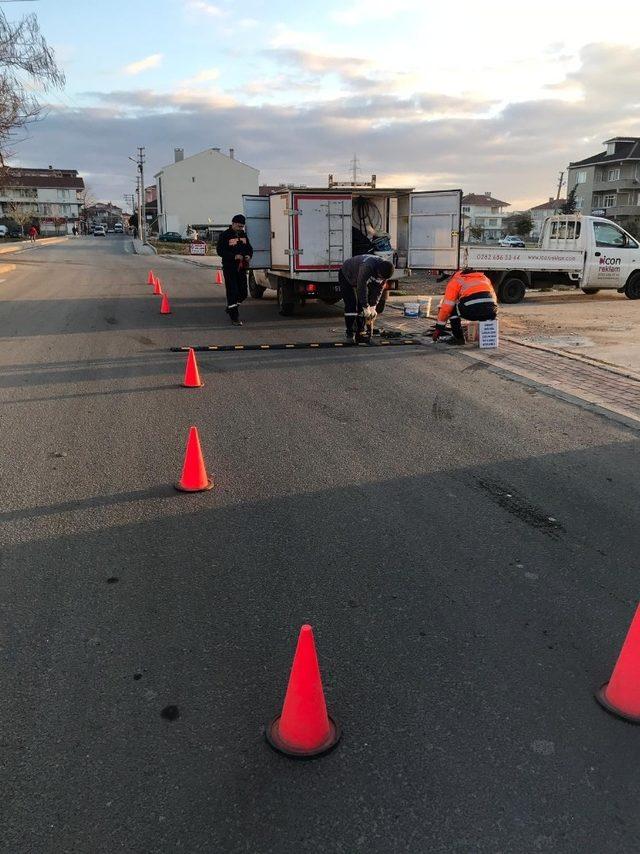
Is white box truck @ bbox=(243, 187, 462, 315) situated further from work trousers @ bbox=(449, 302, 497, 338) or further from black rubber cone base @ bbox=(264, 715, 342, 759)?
black rubber cone base @ bbox=(264, 715, 342, 759)

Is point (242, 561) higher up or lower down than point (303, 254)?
lower down

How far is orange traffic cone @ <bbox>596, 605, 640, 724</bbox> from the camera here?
2.71 metres

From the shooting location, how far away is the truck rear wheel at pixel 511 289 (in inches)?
690

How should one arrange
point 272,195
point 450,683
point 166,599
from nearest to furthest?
point 450,683
point 166,599
point 272,195

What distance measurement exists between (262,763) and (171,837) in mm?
425

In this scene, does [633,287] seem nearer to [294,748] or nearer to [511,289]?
[511,289]

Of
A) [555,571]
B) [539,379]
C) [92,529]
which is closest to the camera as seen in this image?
[555,571]

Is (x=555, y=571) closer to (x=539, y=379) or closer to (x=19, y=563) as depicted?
(x=19, y=563)

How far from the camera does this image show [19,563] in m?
3.89

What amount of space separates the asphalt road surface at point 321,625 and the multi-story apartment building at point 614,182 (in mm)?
68001

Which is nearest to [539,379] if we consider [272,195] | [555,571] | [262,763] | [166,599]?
[555,571]

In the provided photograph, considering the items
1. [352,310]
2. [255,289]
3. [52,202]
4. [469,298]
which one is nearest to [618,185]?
[255,289]

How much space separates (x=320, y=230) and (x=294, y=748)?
39.8 ft

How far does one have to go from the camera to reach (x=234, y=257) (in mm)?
13086
